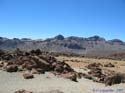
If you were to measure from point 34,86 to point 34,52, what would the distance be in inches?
664

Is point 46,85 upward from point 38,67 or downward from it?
downward

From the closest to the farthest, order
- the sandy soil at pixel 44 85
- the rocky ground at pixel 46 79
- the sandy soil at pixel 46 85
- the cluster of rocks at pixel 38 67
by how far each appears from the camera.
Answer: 1. the sandy soil at pixel 46 85
2. the sandy soil at pixel 44 85
3. the rocky ground at pixel 46 79
4. the cluster of rocks at pixel 38 67

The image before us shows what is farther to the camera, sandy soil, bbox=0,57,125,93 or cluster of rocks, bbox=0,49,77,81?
cluster of rocks, bbox=0,49,77,81

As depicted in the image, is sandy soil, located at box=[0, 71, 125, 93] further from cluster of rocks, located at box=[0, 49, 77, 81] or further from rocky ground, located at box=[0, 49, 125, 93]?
cluster of rocks, located at box=[0, 49, 77, 81]

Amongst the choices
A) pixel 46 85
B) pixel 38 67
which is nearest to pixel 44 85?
pixel 46 85

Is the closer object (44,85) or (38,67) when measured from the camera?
(44,85)

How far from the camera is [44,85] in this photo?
23.7m

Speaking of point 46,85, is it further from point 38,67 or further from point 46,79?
point 38,67

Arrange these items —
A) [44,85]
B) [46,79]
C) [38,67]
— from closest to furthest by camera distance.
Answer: [44,85], [46,79], [38,67]

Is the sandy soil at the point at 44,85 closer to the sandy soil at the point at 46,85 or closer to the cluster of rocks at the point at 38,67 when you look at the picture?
the sandy soil at the point at 46,85

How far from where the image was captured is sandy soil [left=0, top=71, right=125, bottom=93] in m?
21.7

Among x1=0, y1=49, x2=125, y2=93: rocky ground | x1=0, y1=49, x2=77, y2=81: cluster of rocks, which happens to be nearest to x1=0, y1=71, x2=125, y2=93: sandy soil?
x1=0, y1=49, x2=125, y2=93: rocky ground

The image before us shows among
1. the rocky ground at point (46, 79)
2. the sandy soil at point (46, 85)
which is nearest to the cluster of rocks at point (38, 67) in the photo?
the rocky ground at point (46, 79)

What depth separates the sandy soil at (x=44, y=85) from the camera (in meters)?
21.7
